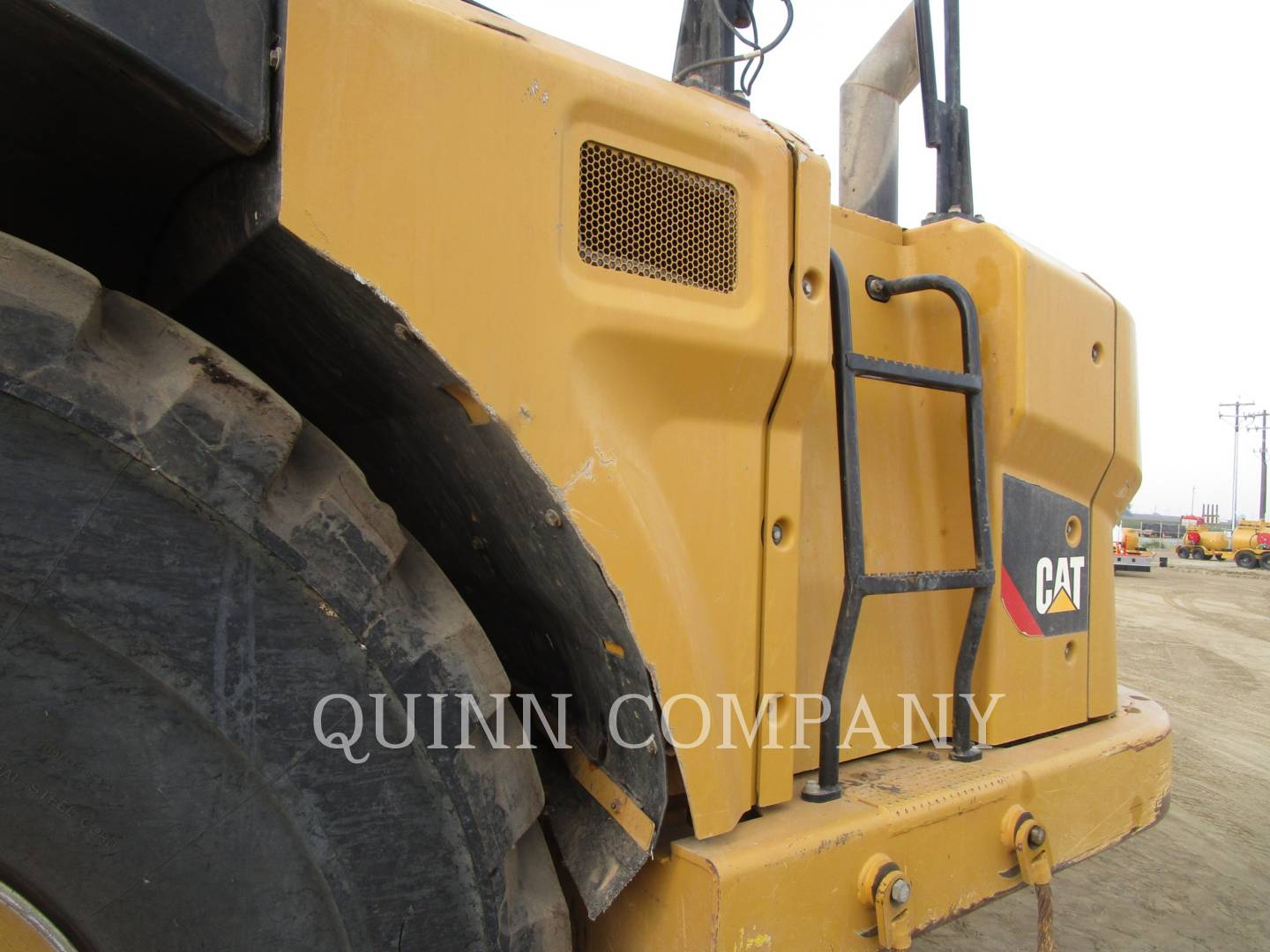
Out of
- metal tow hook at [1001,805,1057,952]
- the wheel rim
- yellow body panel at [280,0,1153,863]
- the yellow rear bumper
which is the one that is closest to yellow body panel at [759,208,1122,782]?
yellow body panel at [280,0,1153,863]

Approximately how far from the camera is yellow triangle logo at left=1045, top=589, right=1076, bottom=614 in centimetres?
229

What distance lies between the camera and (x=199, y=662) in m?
0.95

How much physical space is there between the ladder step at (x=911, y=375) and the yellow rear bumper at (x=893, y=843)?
2.73 ft

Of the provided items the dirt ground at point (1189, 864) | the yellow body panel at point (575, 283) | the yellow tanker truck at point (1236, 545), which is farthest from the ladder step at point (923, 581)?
the yellow tanker truck at point (1236, 545)

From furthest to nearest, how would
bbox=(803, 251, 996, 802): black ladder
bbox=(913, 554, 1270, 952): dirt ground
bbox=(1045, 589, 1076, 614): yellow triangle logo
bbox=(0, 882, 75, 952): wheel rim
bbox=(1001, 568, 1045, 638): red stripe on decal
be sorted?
bbox=(913, 554, 1270, 952): dirt ground < bbox=(1045, 589, 1076, 614): yellow triangle logo < bbox=(1001, 568, 1045, 638): red stripe on decal < bbox=(803, 251, 996, 802): black ladder < bbox=(0, 882, 75, 952): wheel rim

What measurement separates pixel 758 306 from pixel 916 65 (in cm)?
192

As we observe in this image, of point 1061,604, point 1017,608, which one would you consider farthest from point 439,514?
point 1061,604

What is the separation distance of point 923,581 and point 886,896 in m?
0.60

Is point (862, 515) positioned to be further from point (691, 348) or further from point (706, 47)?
point (706, 47)

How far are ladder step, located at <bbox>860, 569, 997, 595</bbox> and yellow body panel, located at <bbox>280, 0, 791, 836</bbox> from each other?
331 millimetres

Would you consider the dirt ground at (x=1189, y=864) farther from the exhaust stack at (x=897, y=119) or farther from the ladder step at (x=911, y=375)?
the exhaust stack at (x=897, y=119)

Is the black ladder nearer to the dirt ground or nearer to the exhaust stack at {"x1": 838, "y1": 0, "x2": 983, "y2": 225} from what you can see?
the exhaust stack at {"x1": 838, "y1": 0, "x2": 983, "y2": 225}

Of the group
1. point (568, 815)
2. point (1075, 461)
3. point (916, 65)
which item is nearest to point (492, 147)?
point (568, 815)

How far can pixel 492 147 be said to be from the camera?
115 cm
